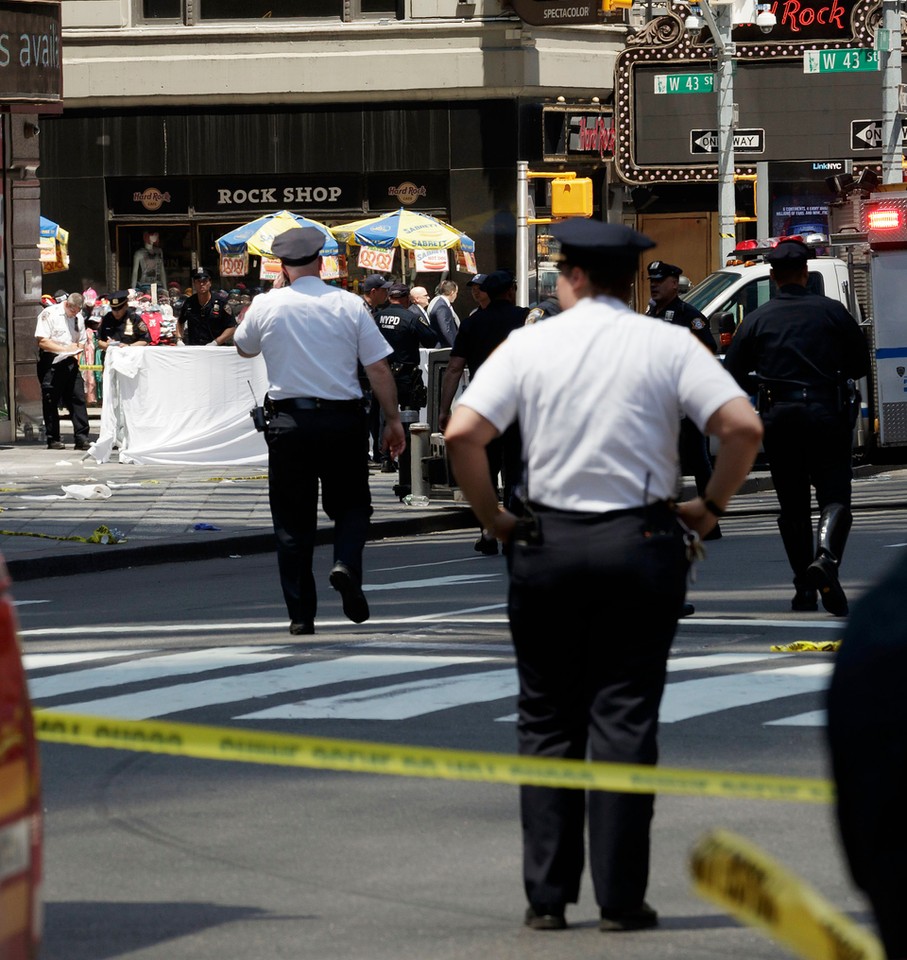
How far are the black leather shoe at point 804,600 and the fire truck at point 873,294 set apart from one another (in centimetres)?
845

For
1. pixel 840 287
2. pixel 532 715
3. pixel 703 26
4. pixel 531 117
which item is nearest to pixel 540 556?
pixel 532 715

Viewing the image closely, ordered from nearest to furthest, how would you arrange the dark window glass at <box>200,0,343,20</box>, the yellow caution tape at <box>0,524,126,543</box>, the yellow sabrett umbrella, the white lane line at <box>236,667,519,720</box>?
the white lane line at <box>236,667,519,720</box>
the yellow caution tape at <box>0,524,126,543</box>
the yellow sabrett umbrella
the dark window glass at <box>200,0,343,20</box>

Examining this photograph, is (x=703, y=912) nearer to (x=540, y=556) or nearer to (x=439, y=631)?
(x=540, y=556)

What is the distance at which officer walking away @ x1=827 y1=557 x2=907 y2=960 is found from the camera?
242 cm

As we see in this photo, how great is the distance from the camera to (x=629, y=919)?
509 centimetres

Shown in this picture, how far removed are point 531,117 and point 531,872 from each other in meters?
29.8

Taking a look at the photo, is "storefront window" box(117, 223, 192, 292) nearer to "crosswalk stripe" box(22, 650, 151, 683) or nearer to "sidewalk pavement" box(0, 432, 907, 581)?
"sidewalk pavement" box(0, 432, 907, 581)

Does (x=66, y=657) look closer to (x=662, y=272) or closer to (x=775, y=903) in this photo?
(x=662, y=272)

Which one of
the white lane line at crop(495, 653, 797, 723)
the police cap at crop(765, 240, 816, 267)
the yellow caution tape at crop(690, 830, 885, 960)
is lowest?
the white lane line at crop(495, 653, 797, 723)

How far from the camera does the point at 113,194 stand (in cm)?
3462

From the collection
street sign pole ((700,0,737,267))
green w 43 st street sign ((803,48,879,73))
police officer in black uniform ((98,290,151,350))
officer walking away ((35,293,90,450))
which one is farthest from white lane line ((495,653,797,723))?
green w 43 st street sign ((803,48,879,73))

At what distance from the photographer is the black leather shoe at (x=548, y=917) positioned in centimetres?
512

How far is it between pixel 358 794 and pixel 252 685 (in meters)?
1.99

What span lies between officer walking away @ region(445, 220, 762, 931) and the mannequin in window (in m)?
30.0
